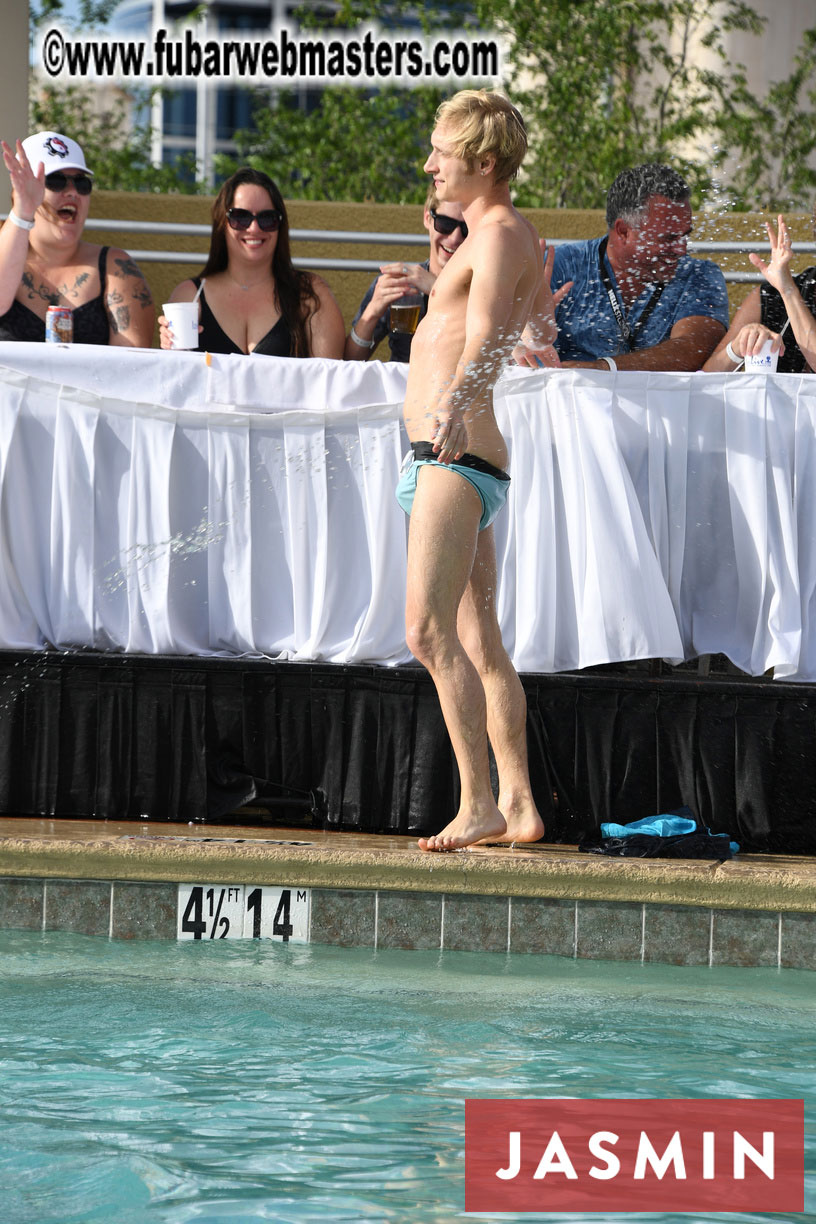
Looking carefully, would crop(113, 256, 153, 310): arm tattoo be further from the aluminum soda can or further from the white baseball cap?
the aluminum soda can

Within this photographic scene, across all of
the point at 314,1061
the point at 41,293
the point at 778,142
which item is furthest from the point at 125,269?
the point at 778,142

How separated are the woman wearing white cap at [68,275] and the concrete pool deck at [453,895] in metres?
2.15

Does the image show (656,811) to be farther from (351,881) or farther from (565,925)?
(351,881)

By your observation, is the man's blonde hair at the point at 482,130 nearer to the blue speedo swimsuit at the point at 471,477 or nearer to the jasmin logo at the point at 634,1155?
the blue speedo swimsuit at the point at 471,477

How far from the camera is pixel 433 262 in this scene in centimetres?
527

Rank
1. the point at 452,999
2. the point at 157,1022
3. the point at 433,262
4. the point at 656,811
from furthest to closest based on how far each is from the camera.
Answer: the point at 433,262 → the point at 656,811 → the point at 452,999 → the point at 157,1022

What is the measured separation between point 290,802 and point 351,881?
2.45 ft

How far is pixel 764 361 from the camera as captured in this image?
432 centimetres

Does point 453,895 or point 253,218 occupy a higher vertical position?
point 253,218

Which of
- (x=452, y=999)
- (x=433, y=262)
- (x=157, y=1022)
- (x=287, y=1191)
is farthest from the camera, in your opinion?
(x=433, y=262)

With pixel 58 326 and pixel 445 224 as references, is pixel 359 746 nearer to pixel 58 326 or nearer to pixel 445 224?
pixel 58 326

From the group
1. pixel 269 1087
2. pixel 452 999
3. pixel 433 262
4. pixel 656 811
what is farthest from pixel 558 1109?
pixel 433 262

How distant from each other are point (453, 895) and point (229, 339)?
242 centimetres

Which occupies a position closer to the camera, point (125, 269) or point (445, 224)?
point (445, 224)
